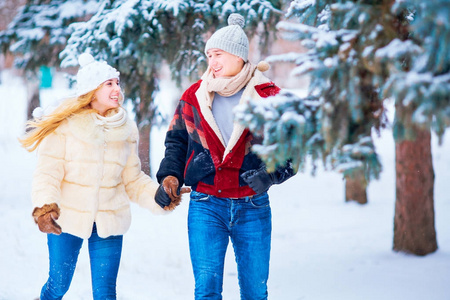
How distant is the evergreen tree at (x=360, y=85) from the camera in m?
1.84

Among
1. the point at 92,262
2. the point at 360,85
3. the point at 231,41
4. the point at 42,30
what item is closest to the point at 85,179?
the point at 92,262

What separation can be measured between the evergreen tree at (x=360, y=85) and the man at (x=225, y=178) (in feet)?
2.40

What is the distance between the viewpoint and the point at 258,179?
3.04 m

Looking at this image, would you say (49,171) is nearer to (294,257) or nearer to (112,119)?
(112,119)

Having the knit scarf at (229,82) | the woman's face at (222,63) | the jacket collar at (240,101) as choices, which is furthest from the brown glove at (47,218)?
the woman's face at (222,63)

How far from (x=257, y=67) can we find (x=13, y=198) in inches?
283

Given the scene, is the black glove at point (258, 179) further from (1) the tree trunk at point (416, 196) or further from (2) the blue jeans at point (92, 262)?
(1) the tree trunk at point (416, 196)

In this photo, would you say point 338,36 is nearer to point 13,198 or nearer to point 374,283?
point 374,283

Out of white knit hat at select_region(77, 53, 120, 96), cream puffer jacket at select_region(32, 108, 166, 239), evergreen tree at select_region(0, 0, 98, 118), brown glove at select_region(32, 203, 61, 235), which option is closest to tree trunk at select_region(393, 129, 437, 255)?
cream puffer jacket at select_region(32, 108, 166, 239)

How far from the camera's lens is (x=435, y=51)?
6.15 ft

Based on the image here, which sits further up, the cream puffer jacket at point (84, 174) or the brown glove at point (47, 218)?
the cream puffer jacket at point (84, 174)

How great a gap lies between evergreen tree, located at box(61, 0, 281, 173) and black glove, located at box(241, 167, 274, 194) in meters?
3.49

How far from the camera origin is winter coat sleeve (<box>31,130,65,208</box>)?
3.18 meters

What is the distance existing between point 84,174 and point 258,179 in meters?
1.22
